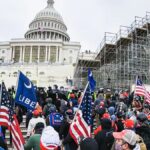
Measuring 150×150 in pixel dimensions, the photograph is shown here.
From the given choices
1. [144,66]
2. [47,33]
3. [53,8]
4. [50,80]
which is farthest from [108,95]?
[53,8]

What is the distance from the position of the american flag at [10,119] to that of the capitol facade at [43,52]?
38324mm

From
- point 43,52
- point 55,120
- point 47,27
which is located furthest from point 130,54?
point 47,27

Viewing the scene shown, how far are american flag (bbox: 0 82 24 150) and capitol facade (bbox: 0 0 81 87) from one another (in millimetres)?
38324

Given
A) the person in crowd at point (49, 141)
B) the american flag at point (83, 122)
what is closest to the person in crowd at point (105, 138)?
the american flag at point (83, 122)

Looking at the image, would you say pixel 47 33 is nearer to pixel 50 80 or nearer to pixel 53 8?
pixel 53 8

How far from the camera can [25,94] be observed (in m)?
7.70

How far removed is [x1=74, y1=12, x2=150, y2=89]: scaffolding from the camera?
3344 cm

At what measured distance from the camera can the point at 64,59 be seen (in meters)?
90.0

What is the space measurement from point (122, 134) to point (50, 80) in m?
44.1

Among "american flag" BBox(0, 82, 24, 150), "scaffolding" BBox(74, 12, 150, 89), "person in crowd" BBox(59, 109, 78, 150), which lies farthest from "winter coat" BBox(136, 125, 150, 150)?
"scaffolding" BBox(74, 12, 150, 89)

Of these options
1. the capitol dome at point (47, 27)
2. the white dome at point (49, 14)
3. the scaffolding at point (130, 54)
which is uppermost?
the white dome at point (49, 14)

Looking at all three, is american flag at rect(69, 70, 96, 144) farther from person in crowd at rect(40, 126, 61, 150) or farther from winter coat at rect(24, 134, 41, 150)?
person in crowd at rect(40, 126, 61, 150)

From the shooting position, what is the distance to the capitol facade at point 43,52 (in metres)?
61.2

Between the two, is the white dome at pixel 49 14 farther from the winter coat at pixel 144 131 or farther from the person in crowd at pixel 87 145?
the person in crowd at pixel 87 145
